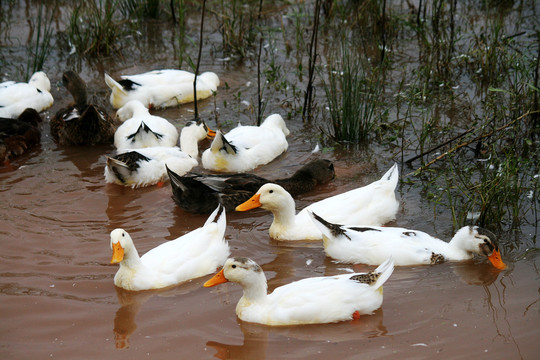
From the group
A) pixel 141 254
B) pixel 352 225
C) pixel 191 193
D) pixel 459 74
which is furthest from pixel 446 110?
pixel 141 254

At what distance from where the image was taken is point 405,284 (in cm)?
544

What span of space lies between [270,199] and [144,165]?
1.70m

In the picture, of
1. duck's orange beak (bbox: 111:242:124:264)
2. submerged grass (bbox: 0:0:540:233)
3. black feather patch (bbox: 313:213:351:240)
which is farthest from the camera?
submerged grass (bbox: 0:0:540:233)

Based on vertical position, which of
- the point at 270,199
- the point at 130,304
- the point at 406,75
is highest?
the point at 406,75

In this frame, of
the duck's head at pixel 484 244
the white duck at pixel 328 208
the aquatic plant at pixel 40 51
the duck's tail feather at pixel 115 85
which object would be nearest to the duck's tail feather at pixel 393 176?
the white duck at pixel 328 208

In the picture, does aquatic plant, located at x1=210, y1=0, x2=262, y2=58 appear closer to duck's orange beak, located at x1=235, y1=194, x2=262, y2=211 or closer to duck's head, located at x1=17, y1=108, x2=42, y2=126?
duck's head, located at x1=17, y1=108, x2=42, y2=126

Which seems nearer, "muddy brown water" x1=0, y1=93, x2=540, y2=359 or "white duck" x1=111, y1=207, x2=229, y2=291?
"muddy brown water" x1=0, y1=93, x2=540, y2=359

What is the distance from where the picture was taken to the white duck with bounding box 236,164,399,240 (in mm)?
6266

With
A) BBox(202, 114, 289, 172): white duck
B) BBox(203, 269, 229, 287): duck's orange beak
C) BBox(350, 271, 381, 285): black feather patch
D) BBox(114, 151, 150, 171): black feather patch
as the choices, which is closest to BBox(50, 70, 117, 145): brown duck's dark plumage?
BBox(114, 151, 150, 171): black feather patch

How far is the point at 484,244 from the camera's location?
558 cm

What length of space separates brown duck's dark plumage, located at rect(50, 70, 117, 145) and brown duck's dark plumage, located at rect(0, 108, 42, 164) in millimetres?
280

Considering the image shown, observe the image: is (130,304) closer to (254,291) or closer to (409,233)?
(254,291)

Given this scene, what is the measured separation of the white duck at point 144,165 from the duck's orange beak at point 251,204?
1.16 m

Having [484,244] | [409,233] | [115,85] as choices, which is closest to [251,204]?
[409,233]
